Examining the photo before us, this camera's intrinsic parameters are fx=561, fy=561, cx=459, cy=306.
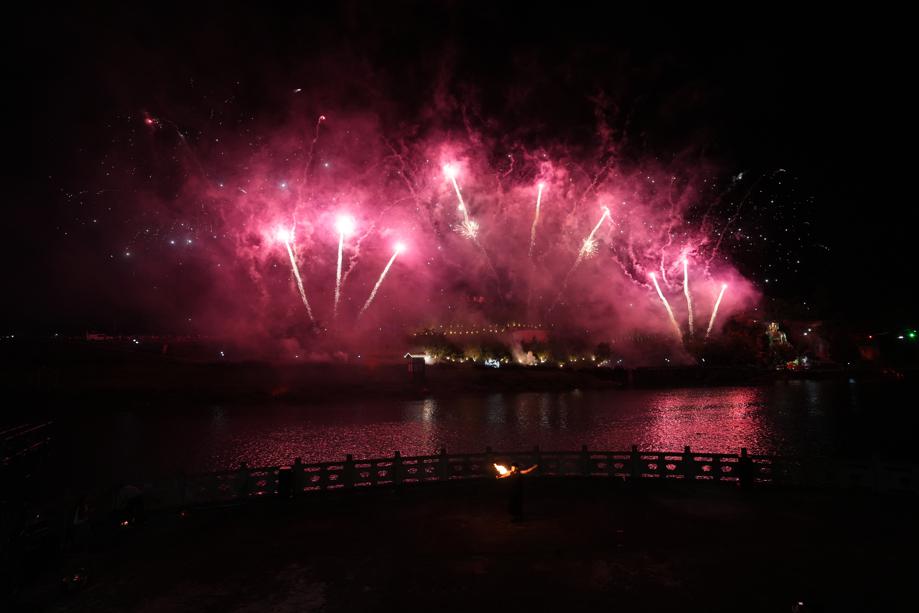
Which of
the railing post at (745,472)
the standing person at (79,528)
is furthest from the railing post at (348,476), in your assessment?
the railing post at (745,472)

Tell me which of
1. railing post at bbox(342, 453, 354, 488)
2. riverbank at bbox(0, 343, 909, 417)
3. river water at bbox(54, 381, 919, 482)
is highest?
riverbank at bbox(0, 343, 909, 417)

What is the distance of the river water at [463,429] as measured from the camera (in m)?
28.8

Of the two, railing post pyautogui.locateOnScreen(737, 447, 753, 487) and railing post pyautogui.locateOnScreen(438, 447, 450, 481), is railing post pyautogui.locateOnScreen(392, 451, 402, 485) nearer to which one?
railing post pyautogui.locateOnScreen(438, 447, 450, 481)

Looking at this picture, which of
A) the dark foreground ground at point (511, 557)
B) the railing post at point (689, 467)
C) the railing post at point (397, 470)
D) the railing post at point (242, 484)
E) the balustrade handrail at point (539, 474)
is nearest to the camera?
the dark foreground ground at point (511, 557)

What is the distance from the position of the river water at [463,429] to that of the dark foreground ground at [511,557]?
1413 cm

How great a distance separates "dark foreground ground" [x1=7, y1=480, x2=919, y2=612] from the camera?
8.95m

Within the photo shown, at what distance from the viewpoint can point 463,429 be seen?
35.4 m

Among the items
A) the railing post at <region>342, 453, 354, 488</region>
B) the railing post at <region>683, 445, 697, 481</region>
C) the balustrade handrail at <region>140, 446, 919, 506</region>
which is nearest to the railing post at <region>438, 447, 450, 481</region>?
the balustrade handrail at <region>140, 446, 919, 506</region>

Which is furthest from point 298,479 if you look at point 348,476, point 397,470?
point 397,470

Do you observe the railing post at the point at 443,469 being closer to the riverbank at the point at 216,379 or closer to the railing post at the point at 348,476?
the railing post at the point at 348,476

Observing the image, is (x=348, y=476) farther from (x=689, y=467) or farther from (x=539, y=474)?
(x=689, y=467)

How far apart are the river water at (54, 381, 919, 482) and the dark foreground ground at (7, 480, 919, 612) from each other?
46.3 ft

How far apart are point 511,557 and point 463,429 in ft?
82.0

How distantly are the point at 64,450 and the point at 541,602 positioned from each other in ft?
104
